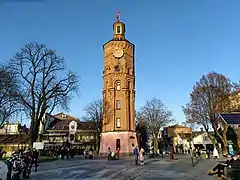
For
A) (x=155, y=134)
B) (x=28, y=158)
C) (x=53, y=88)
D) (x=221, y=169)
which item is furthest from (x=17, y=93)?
(x=155, y=134)

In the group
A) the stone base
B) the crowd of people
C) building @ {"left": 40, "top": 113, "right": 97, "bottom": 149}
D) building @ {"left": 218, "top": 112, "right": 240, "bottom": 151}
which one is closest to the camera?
the crowd of people

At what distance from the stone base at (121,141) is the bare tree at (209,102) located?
38.6ft

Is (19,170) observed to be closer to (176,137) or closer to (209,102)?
(209,102)

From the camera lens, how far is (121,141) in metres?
49.8

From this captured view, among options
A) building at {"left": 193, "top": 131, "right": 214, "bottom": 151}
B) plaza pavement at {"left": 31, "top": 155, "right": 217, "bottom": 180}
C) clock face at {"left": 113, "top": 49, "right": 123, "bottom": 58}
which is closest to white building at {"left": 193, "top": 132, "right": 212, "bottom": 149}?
building at {"left": 193, "top": 131, "right": 214, "bottom": 151}

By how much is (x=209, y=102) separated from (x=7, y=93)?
31.3 meters

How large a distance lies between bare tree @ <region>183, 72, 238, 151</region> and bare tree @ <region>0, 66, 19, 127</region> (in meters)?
28.3

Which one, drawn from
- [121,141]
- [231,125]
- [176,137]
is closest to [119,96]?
[121,141]

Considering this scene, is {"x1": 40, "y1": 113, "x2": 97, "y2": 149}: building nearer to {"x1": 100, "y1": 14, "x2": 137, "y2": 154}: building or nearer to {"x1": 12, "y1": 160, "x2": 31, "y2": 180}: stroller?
{"x1": 100, "y1": 14, "x2": 137, "y2": 154}: building

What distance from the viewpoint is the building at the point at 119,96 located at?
165 feet

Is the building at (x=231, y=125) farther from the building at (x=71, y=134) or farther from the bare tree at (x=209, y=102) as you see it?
the building at (x=71, y=134)

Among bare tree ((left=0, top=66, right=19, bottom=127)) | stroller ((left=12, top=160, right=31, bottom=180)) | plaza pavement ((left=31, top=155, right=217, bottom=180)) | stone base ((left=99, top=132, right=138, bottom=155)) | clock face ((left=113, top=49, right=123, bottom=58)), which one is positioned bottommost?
plaza pavement ((left=31, top=155, right=217, bottom=180))

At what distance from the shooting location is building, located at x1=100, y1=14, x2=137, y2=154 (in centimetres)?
5025

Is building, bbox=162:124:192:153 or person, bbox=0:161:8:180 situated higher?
building, bbox=162:124:192:153
